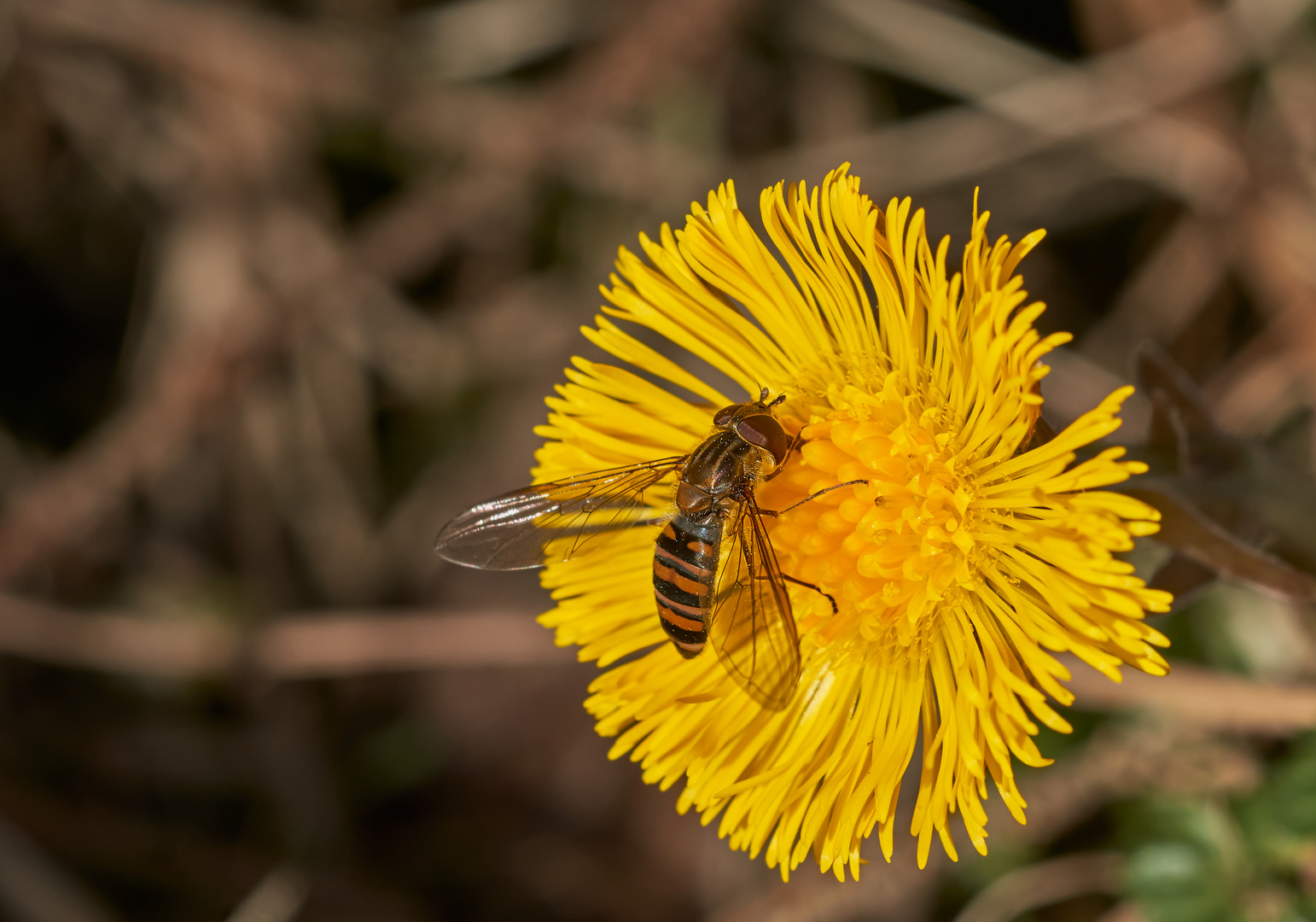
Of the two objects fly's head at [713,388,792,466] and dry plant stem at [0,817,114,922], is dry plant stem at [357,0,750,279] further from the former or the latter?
dry plant stem at [0,817,114,922]

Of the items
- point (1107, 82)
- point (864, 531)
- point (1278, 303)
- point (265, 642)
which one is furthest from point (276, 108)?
point (1278, 303)

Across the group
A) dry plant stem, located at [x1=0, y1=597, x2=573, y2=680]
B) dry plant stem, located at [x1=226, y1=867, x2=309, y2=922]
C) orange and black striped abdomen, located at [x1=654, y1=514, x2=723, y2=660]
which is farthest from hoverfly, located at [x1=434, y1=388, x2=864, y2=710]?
dry plant stem, located at [x1=226, y1=867, x2=309, y2=922]

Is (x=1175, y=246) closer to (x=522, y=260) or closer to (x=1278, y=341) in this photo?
(x=1278, y=341)

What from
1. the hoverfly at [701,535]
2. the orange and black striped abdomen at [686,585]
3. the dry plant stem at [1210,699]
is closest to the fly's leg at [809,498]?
the hoverfly at [701,535]

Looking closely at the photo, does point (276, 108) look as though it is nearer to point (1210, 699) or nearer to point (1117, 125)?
point (1117, 125)

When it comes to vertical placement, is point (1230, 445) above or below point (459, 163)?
below

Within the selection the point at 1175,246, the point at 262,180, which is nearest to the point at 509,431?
the point at 262,180
